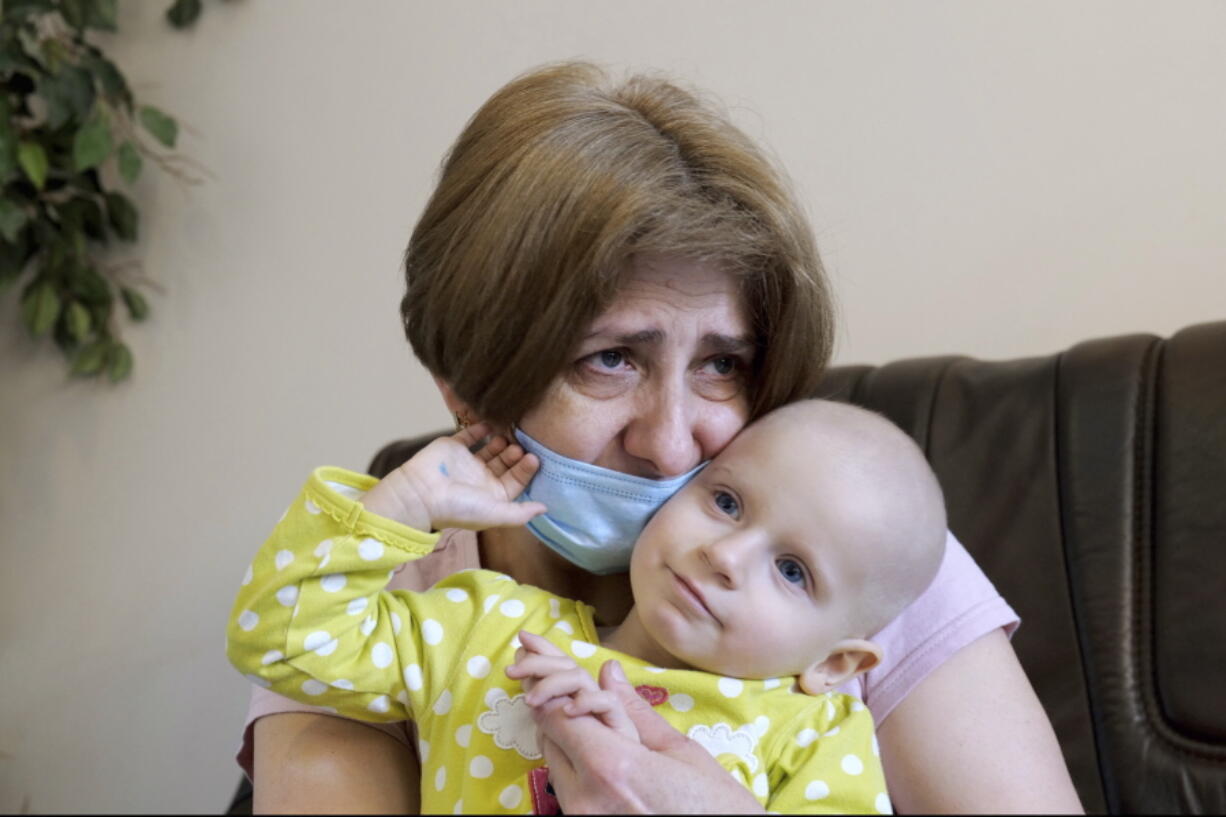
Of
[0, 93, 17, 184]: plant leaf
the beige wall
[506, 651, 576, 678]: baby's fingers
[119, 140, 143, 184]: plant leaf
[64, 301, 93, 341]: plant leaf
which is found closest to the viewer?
[506, 651, 576, 678]: baby's fingers

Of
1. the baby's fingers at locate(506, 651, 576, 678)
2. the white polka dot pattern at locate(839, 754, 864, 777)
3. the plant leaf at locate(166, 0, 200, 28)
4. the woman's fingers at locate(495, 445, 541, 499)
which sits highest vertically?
the plant leaf at locate(166, 0, 200, 28)

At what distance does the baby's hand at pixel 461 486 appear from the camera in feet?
3.51

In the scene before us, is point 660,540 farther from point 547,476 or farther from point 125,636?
point 125,636

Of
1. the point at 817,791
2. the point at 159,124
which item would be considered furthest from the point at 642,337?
the point at 159,124

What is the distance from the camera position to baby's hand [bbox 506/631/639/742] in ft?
3.00

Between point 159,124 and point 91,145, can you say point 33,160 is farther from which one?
point 159,124

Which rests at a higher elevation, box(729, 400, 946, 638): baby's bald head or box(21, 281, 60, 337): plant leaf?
box(729, 400, 946, 638): baby's bald head

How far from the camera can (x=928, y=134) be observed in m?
1.87

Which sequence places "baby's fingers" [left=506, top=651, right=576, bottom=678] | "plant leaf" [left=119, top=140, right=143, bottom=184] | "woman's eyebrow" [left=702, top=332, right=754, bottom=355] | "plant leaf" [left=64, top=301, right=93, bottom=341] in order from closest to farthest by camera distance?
"baby's fingers" [left=506, top=651, right=576, bottom=678] → "woman's eyebrow" [left=702, top=332, right=754, bottom=355] → "plant leaf" [left=119, top=140, right=143, bottom=184] → "plant leaf" [left=64, top=301, right=93, bottom=341]

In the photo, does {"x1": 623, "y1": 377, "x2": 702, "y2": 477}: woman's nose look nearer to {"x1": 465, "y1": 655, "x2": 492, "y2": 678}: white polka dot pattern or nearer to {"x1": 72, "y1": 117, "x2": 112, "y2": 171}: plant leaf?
{"x1": 465, "y1": 655, "x2": 492, "y2": 678}: white polka dot pattern

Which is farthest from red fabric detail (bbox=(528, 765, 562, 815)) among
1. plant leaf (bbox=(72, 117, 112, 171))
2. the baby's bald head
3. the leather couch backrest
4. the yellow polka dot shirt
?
plant leaf (bbox=(72, 117, 112, 171))

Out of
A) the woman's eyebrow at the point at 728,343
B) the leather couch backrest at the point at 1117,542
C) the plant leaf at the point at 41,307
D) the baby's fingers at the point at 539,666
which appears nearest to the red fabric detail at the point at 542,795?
the baby's fingers at the point at 539,666

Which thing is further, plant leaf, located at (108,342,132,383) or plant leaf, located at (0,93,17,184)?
plant leaf, located at (108,342,132,383)

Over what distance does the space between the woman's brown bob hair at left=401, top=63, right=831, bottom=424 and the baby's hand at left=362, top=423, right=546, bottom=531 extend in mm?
37
